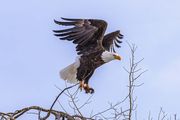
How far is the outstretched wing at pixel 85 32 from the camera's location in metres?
7.72

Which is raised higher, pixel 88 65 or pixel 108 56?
pixel 108 56

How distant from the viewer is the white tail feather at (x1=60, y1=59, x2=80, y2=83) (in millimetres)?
7492

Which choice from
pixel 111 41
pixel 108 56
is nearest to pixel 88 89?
pixel 108 56

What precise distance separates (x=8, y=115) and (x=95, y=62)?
3.71m

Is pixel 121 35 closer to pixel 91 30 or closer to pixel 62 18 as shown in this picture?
pixel 91 30

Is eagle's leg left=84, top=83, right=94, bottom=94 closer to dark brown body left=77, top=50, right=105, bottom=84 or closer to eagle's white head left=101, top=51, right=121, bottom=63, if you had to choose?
dark brown body left=77, top=50, right=105, bottom=84

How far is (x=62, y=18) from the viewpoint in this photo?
7457mm

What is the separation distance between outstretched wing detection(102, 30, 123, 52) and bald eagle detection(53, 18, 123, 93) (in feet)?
1.68

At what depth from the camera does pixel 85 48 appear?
7.91 metres

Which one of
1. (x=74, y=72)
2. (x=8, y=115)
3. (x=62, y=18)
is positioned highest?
(x=62, y=18)

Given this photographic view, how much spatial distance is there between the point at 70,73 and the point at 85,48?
1.58ft

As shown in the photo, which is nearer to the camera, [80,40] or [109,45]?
[80,40]

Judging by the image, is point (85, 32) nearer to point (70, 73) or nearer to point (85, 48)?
point (85, 48)

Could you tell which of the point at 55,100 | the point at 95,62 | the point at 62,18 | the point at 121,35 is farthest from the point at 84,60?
the point at 55,100
